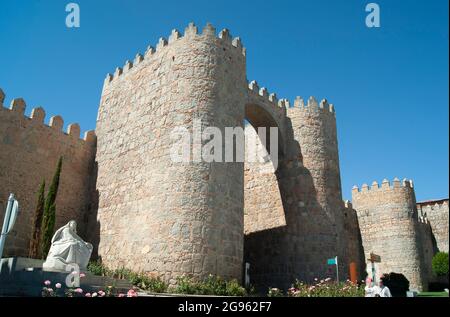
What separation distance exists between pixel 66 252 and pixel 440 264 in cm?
2430

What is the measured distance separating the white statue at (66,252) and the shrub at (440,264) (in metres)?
23.5

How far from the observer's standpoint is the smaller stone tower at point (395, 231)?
73.6 feet

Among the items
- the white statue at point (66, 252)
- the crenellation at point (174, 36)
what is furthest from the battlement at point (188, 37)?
the white statue at point (66, 252)

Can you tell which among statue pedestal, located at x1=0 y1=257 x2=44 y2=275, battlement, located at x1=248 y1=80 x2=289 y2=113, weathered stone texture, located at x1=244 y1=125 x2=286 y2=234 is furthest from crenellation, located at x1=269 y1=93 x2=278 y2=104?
statue pedestal, located at x1=0 y1=257 x2=44 y2=275

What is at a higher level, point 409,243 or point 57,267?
point 409,243

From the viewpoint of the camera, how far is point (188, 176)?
12.6m

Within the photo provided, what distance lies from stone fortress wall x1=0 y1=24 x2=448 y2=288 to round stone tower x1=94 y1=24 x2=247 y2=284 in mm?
43

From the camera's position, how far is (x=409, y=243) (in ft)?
74.1

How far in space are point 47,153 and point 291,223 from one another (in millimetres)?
10665

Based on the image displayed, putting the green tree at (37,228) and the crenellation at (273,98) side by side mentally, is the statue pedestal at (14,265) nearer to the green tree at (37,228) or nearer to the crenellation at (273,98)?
the green tree at (37,228)

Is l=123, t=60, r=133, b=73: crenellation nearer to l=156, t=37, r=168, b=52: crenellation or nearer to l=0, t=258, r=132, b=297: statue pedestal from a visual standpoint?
l=156, t=37, r=168, b=52: crenellation

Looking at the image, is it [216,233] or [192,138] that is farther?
[192,138]

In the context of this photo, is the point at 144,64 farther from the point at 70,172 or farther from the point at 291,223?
the point at 291,223
